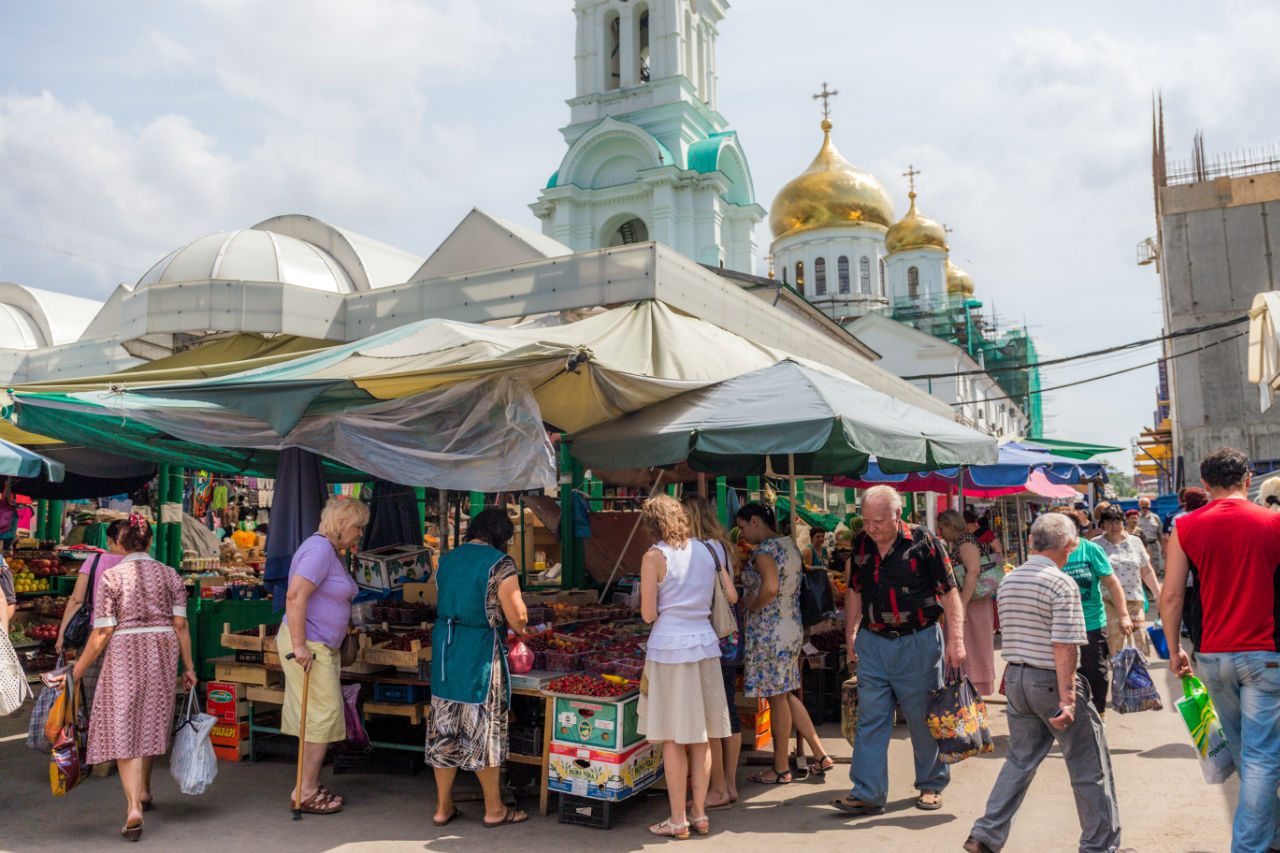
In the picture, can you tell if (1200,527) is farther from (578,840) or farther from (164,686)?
(164,686)

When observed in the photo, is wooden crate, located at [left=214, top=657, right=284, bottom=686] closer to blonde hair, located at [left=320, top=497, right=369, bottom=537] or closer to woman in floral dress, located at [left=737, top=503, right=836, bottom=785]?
blonde hair, located at [left=320, top=497, right=369, bottom=537]

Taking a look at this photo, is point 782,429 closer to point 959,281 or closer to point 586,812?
point 586,812

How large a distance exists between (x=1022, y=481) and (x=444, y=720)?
875 centimetres

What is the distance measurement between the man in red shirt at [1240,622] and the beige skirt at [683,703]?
90.5 inches

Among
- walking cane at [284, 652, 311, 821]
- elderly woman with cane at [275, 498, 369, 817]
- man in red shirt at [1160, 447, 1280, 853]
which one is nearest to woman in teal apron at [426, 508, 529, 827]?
elderly woman with cane at [275, 498, 369, 817]

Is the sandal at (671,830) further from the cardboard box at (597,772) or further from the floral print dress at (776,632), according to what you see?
the floral print dress at (776,632)

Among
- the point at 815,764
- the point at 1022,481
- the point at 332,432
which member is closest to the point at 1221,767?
the point at 815,764

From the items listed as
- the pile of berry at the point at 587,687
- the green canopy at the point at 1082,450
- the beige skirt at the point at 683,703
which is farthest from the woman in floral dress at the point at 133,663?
the green canopy at the point at 1082,450

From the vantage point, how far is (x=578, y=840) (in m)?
4.91

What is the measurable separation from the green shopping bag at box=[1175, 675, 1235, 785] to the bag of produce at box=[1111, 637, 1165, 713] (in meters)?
2.40

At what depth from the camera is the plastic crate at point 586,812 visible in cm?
507

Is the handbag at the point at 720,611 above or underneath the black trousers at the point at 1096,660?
above

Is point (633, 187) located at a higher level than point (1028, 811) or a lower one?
higher

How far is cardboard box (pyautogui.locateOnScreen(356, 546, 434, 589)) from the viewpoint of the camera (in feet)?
25.1
